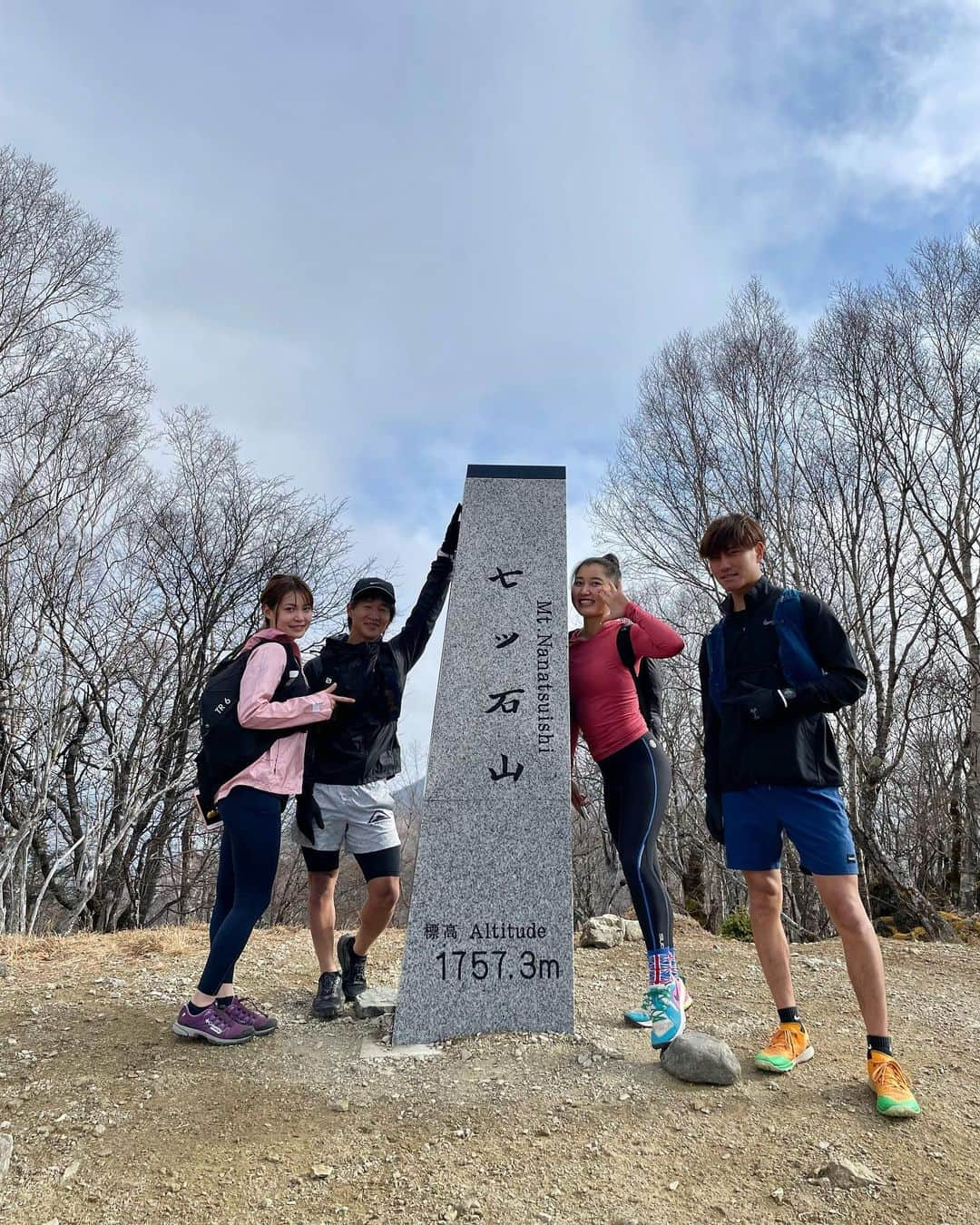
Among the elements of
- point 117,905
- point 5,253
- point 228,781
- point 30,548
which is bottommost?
point 117,905

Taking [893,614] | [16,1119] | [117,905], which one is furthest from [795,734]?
[117,905]

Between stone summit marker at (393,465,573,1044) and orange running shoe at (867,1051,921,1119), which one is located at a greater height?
stone summit marker at (393,465,573,1044)

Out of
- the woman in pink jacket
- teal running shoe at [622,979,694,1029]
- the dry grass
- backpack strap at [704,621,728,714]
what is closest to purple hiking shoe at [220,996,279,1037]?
the woman in pink jacket

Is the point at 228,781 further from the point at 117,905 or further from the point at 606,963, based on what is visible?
the point at 117,905

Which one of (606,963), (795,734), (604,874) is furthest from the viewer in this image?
(604,874)

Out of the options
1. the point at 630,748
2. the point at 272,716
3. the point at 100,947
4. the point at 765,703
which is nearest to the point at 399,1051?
the point at 272,716

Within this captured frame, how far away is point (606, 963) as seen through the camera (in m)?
4.39

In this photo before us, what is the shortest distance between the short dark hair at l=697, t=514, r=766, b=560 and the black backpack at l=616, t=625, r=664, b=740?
54 cm

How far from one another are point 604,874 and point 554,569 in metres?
18.0

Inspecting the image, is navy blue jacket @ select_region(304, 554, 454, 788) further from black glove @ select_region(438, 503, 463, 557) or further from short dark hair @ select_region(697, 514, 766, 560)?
short dark hair @ select_region(697, 514, 766, 560)

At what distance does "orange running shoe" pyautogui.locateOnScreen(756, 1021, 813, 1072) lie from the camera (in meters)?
2.58

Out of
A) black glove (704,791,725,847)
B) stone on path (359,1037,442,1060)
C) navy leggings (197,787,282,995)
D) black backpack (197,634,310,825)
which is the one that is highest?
black backpack (197,634,310,825)

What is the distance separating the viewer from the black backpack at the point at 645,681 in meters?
3.18

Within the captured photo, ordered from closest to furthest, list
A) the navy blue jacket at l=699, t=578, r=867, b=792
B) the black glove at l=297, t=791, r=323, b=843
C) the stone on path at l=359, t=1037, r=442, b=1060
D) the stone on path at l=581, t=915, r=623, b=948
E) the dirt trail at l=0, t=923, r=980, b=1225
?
1. the dirt trail at l=0, t=923, r=980, b=1225
2. the navy blue jacket at l=699, t=578, r=867, b=792
3. the stone on path at l=359, t=1037, r=442, b=1060
4. the black glove at l=297, t=791, r=323, b=843
5. the stone on path at l=581, t=915, r=623, b=948
